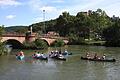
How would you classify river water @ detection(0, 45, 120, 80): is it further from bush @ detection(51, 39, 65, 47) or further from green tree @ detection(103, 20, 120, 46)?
green tree @ detection(103, 20, 120, 46)

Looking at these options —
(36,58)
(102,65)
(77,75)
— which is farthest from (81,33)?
(77,75)

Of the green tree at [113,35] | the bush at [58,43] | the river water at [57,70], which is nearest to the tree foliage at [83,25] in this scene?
the green tree at [113,35]

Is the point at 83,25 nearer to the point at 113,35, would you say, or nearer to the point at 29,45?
the point at 113,35

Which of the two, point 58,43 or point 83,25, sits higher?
point 83,25

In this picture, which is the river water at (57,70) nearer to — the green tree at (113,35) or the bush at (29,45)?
the bush at (29,45)

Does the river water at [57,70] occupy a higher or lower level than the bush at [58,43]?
lower

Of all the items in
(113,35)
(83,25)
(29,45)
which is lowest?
(29,45)

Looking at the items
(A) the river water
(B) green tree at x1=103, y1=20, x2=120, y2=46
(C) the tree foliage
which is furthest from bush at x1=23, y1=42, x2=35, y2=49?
(C) the tree foliage

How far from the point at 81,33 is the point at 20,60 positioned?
7252 cm

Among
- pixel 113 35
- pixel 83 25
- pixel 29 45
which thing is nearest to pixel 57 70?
pixel 29 45

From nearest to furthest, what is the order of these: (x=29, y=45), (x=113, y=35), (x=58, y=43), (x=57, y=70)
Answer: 1. (x=57, y=70)
2. (x=29, y=45)
3. (x=58, y=43)
4. (x=113, y=35)

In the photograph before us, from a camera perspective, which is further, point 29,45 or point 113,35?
point 113,35

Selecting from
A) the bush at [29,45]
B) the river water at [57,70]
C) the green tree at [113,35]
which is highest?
the green tree at [113,35]

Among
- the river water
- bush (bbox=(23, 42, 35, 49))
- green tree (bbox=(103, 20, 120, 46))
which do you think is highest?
green tree (bbox=(103, 20, 120, 46))
